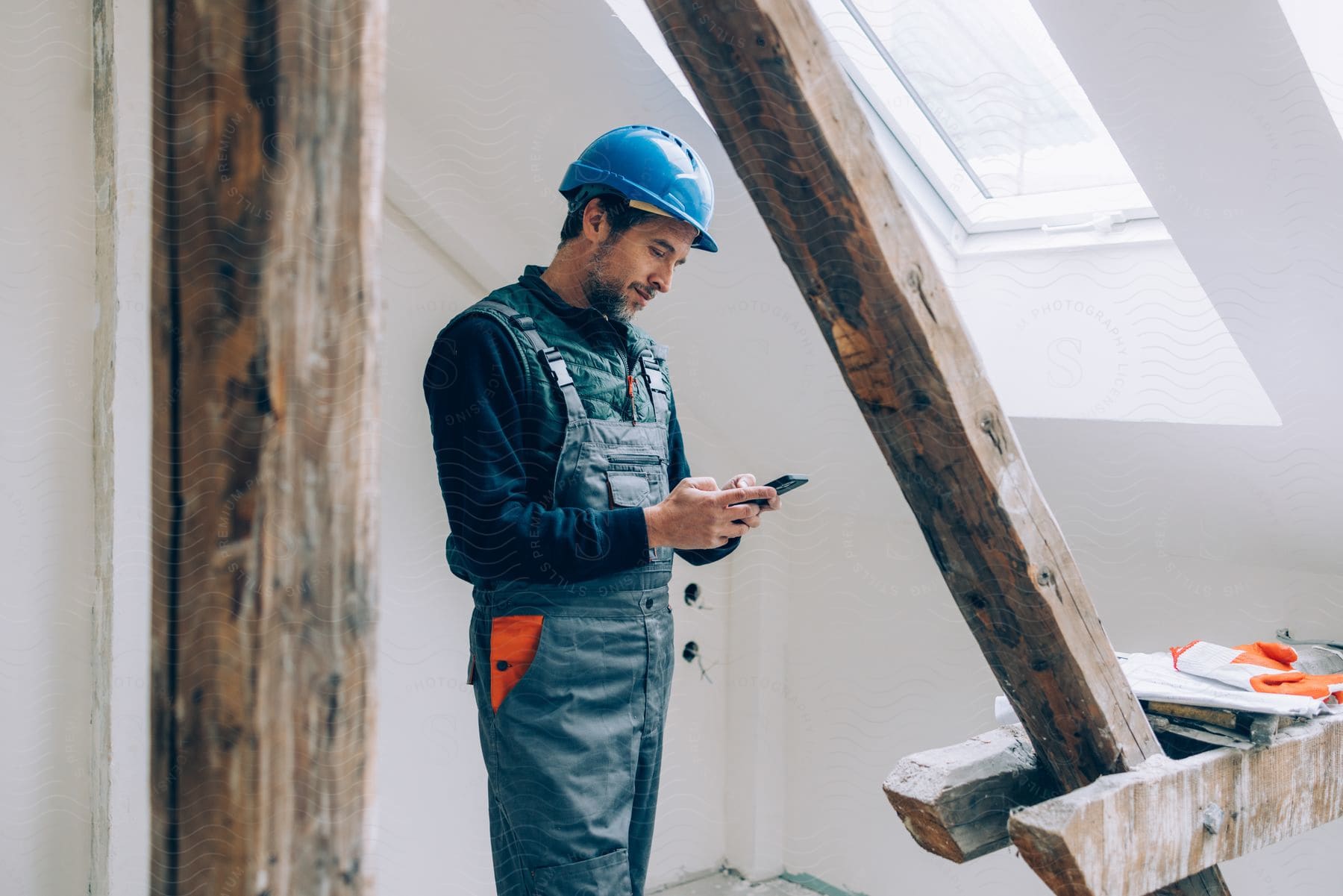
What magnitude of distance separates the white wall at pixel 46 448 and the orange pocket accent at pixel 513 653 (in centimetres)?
72

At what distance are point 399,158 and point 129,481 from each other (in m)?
0.65

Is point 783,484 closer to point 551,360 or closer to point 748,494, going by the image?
point 748,494

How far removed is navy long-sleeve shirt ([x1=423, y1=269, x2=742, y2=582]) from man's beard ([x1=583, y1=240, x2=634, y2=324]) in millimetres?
135

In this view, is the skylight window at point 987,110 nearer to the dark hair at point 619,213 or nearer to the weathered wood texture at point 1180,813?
the dark hair at point 619,213

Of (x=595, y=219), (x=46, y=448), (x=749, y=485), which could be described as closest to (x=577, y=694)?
(x=749, y=485)

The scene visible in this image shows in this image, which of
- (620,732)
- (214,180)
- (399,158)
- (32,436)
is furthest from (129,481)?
(214,180)

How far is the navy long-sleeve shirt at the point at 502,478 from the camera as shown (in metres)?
1.06

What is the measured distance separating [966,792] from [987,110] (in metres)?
Answer: 1.02

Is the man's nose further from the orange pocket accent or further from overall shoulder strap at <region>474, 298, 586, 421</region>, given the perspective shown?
the orange pocket accent

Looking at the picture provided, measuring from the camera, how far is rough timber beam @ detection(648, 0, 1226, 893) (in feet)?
3.02

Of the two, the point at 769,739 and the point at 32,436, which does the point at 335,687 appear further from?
the point at 769,739

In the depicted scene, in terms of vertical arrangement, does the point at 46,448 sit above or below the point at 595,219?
below

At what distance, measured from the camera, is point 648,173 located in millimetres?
1168

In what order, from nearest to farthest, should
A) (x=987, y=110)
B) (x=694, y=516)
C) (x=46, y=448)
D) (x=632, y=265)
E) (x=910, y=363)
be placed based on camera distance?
(x=910, y=363), (x=694, y=516), (x=632, y=265), (x=46, y=448), (x=987, y=110)
